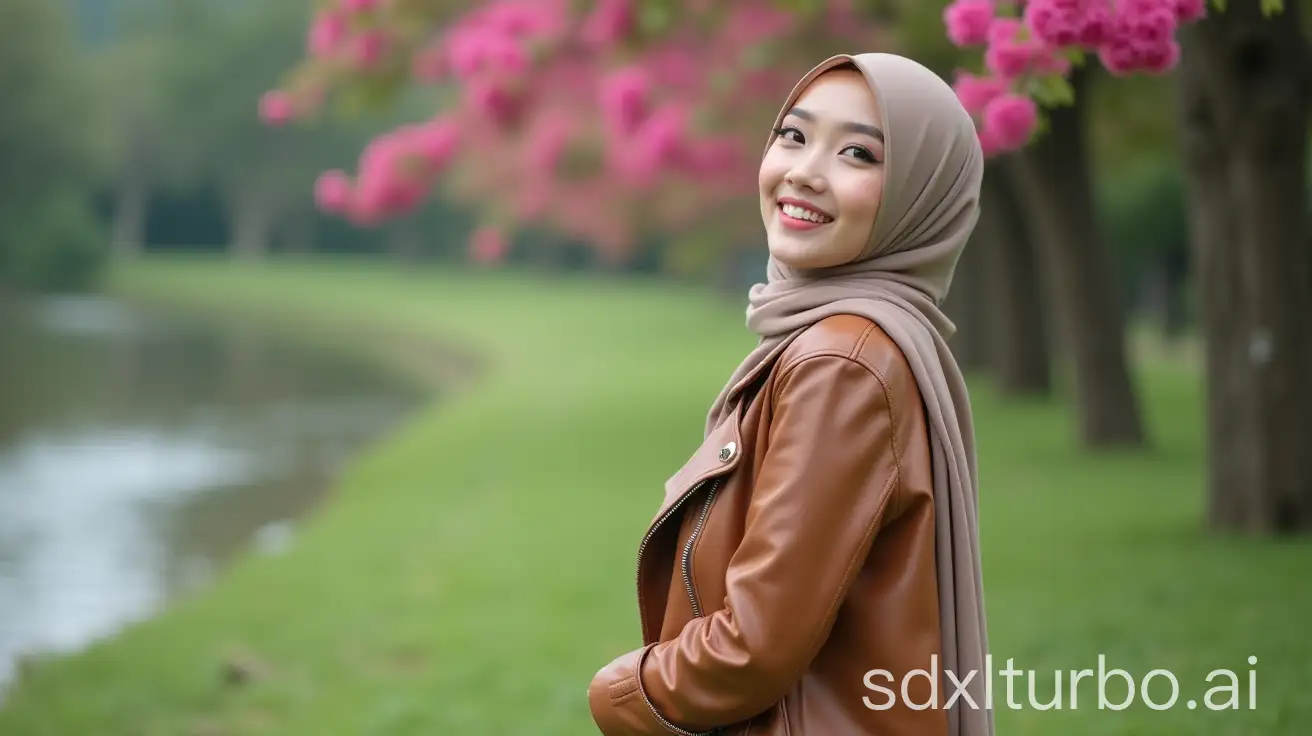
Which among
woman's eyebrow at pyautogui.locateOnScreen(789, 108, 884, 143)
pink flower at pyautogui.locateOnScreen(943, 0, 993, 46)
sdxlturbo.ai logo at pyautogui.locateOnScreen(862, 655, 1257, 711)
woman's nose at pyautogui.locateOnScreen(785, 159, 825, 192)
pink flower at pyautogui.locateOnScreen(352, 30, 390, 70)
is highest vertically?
pink flower at pyautogui.locateOnScreen(352, 30, 390, 70)

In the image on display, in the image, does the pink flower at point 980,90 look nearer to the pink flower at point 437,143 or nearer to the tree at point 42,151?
the pink flower at point 437,143

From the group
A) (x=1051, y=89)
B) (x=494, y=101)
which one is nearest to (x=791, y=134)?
(x=1051, y=89)

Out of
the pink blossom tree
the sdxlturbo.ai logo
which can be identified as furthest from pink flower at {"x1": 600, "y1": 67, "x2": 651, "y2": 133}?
the sdxlturbo.ai logo

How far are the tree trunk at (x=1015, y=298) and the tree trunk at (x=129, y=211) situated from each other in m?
48.9

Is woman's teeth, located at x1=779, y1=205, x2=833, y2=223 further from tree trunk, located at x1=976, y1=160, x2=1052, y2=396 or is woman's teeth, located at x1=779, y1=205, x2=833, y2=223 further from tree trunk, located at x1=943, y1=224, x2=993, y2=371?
tree trunk, located at x1=943, y1=224, x2=993, y2=371

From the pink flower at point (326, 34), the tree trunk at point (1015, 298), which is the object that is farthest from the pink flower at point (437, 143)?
the tree trunk at point (1015, 298)

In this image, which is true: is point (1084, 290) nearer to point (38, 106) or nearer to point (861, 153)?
point (861, 153)

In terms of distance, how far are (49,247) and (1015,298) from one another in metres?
37.7

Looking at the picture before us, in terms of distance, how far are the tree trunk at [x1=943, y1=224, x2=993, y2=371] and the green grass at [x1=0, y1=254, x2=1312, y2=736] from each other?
2786 millimetres

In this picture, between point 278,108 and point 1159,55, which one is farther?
point 278,108

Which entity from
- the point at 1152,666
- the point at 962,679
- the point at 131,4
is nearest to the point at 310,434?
the point at 1152,666

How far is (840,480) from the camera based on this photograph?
224cm

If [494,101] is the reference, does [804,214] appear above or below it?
below

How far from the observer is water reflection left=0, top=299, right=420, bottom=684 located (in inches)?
402
